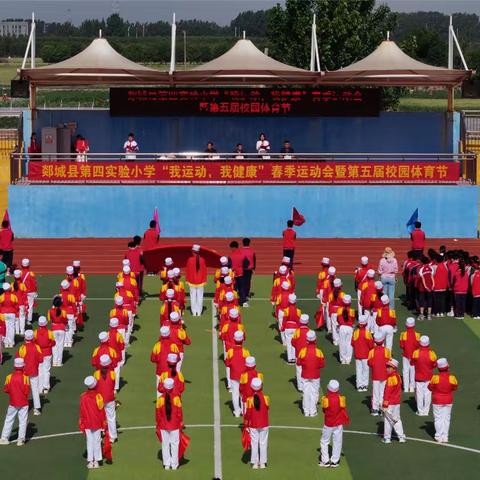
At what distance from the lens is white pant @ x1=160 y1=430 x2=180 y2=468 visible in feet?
65.6

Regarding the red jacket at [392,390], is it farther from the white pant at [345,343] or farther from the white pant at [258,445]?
the white pant at [345,343]

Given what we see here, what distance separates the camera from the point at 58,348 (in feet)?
85.5

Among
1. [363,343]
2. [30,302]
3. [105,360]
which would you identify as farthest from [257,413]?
[30,302]

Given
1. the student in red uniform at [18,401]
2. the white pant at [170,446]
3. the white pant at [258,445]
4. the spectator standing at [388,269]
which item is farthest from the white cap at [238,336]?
the spectator standing at [388,269]

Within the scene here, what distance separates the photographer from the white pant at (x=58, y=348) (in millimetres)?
25880

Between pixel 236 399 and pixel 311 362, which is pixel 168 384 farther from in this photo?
pixel 311 362

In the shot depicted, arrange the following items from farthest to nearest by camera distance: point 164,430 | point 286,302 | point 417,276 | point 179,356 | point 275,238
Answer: point 275,238, point 417,276, point 286,302, point 179,356, point 164,430

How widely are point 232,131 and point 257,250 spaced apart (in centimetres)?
965

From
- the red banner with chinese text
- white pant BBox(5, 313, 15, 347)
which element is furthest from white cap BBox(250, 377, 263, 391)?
the red banner with chinese text

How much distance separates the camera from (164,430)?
65.4ft

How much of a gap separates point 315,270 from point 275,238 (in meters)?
4.75

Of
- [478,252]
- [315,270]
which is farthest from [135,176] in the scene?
[478,252]

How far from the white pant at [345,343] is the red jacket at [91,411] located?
23.9 feet

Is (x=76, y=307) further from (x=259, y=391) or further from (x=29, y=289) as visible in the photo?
(x=259, y=391)
